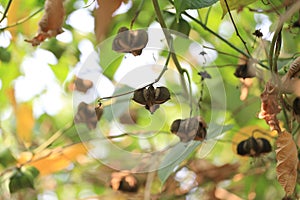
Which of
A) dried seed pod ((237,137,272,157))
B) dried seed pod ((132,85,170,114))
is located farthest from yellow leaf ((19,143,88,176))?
dried seed pod ((132,85,170,114))

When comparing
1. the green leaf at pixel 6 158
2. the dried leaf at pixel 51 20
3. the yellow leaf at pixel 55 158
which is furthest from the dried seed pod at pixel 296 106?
the green leaf at pixel 6 158

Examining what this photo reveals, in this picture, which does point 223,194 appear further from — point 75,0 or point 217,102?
point 75,0

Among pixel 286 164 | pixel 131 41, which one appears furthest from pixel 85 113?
pixel 286 164

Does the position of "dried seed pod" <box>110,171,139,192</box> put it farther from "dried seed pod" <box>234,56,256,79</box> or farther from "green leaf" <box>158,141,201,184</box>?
"dried seed pod" <box>234,56,256,79</box>

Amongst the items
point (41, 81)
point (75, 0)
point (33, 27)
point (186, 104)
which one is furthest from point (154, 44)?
point (41, 81)

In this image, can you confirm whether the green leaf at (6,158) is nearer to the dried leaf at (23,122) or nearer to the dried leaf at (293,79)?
the dried leaf at (23,122)

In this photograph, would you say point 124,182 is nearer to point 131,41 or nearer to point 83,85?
point 83,85
